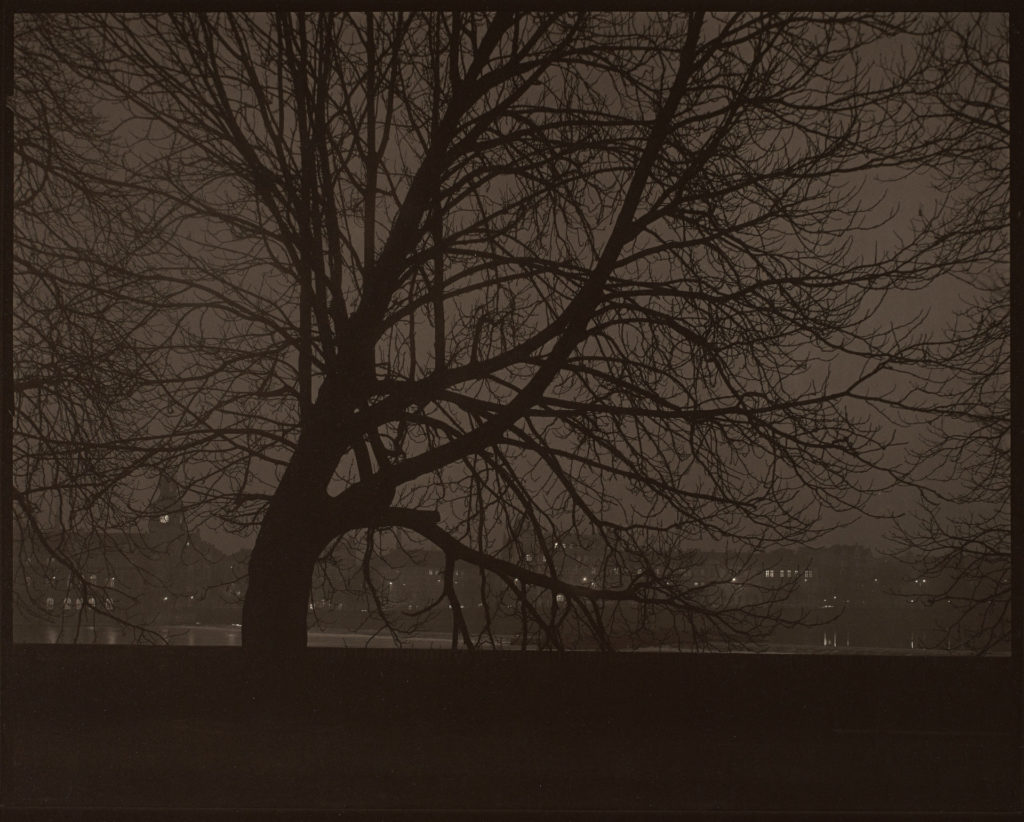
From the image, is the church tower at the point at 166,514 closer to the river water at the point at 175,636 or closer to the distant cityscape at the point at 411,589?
the distant cityscape at the point at 411,589

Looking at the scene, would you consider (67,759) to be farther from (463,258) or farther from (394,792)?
(463,258)

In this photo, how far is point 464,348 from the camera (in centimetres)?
500

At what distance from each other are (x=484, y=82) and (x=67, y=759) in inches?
137

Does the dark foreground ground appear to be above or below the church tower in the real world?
below

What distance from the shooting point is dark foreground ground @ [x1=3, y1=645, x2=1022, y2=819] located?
3.26 m

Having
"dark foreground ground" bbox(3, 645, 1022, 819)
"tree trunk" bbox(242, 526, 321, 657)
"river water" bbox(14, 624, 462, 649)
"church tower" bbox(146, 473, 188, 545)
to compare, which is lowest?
"dark foreground ground" bbox(3, 645, 1022, 819)

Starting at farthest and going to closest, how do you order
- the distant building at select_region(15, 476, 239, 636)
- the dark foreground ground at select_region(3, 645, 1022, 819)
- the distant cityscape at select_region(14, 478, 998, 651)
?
the distant building at select_region(15, 476, 239, 636) → the distant cityscape at select_region(14, 478, 998, 651) → the dark foreground ground at select_region(3, 645, 1022, 819)

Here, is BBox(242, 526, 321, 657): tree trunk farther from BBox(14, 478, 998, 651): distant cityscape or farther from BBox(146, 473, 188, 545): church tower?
BBox(146, 473, 188, 545): church tower

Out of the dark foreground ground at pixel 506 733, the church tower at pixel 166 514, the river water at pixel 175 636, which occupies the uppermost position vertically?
the church tower at pixel 166 514

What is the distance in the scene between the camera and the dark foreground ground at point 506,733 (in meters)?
3.26

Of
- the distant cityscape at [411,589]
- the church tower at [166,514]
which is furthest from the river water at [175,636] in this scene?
the church tower at [166,514]

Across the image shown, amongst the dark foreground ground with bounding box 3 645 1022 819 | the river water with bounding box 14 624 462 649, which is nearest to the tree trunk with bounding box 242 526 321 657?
the river water with bounding box 14 624 462 649

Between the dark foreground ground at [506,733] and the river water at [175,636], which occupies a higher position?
the river water at [175,636]

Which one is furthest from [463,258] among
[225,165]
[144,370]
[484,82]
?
[144,370]
